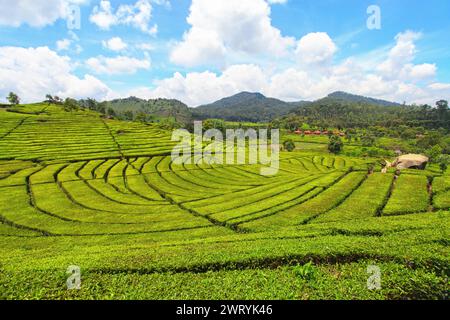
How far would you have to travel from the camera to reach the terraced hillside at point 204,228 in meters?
9.66

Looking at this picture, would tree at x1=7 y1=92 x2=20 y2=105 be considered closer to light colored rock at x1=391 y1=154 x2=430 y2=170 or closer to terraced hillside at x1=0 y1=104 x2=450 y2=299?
terraced hillside at x1=0 y1=104 x2=450 y2=299

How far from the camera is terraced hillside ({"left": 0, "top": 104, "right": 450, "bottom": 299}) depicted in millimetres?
9664

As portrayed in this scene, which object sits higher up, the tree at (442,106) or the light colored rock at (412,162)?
the tree at (442,106)

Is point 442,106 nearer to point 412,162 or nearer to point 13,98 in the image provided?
point 412,162

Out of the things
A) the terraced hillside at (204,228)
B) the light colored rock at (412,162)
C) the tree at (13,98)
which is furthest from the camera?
the tree at (13,98)

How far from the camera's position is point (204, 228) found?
2255cm

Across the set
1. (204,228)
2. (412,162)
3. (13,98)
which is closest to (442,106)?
(412,162)

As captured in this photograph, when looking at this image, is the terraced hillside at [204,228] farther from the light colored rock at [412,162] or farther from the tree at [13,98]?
the tree at [13,98]

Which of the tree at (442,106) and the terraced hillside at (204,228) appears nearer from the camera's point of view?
the terraced hillside at (204,228)

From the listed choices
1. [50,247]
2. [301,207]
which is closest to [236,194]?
[301,207]

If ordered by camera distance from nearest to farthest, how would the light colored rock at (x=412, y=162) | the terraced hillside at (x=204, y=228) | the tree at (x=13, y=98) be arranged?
the terraced hillside at (x=204, y=228) → the light colored rock at (x=412, y=162) → the tree at (x=13, y=98)

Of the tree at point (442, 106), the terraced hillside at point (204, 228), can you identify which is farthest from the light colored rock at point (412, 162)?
the tree at point (442, 106)

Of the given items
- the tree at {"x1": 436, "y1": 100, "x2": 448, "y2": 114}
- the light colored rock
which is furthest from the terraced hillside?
the tree at {"x1": 436, "y1": 100, "x2": 448, "y2": 114}

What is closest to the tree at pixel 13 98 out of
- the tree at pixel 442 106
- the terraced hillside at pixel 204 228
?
the terraced hillside at pixel 204 228
